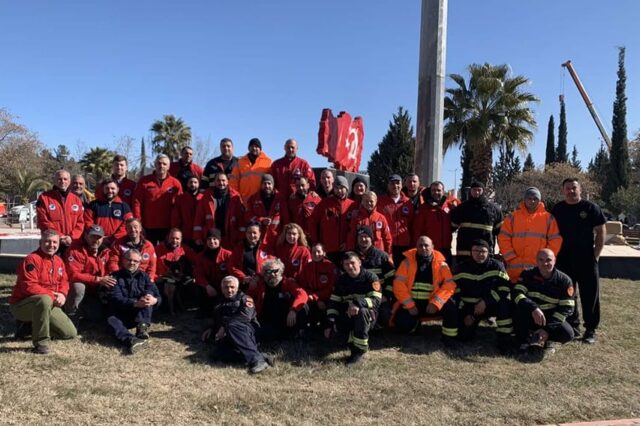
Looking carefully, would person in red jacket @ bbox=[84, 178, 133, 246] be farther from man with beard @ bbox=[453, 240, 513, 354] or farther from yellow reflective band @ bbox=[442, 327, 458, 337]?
man with beard @ bbox=[453, 240, 513, 354]

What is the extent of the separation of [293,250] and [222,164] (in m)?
2.40

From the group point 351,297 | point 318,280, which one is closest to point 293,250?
point 318,280

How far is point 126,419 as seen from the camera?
3717mm

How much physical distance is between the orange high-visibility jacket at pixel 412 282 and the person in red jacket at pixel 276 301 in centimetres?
113

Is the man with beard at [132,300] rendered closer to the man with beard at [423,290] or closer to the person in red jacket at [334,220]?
the person in red jacket at [334,220]

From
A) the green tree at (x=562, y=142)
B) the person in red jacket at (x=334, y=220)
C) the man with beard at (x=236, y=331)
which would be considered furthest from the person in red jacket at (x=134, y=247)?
the green tree at (x=562, y=142)

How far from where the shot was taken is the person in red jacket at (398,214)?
6711 mm

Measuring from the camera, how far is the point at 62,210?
624 cm

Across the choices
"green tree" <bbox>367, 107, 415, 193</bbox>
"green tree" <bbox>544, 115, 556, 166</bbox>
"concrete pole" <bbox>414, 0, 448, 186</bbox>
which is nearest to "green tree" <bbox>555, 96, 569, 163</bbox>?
"green tree" <bbox>544, 115, 556, 166</bbox>

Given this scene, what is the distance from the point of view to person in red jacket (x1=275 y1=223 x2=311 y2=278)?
609cm

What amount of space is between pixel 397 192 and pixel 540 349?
2.62 m

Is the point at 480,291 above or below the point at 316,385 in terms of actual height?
above

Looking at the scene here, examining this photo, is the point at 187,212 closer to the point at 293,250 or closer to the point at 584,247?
the point at 293,250

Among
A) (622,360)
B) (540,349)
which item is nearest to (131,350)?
(540,349)
